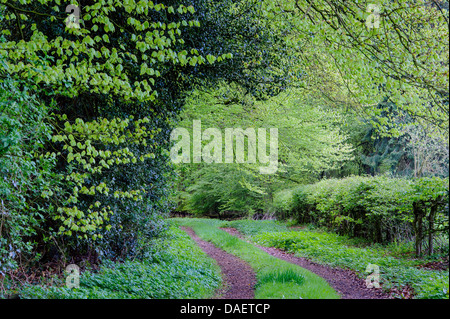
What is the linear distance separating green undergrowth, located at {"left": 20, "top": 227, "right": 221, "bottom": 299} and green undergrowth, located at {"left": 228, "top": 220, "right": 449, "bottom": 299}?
11.1 feet

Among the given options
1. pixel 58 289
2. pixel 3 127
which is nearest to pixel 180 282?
pixel 58 289

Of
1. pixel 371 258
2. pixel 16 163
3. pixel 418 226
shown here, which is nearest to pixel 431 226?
pixel 418 226

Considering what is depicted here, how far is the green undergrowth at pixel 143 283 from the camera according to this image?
4.62 m

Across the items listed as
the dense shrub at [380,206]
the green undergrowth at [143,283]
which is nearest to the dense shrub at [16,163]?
the green undergrowth at [143,283]

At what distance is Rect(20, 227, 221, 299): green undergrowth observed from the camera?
4.62 metres

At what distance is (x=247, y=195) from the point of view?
24.1 m

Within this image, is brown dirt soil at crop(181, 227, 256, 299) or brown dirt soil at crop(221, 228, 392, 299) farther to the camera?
brown dirt soil at crop(181, 227, 256, 299)

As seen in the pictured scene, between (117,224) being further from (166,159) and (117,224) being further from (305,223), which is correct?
(305,223)

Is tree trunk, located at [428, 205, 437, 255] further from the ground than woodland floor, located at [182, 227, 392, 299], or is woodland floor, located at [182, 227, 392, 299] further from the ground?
tree trunk, located at [428, 205, 437, 255]

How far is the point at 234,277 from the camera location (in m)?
7.73

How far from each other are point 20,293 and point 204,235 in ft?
37.2

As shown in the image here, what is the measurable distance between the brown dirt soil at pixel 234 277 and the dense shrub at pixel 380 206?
4.06 meters

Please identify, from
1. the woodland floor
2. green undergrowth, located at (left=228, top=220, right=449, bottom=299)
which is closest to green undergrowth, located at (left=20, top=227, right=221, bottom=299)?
the woodland floor

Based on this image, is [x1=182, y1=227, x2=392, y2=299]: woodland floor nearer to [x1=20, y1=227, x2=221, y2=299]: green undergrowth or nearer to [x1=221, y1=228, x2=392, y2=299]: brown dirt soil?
[x1=221, y1=228, x2=392, y2=299]: brown dirt soil
